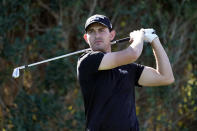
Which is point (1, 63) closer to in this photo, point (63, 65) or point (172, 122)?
point (63, 65)

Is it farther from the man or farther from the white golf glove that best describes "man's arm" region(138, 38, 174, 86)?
the man

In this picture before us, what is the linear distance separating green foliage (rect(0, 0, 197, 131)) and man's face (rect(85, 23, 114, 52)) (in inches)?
79.5

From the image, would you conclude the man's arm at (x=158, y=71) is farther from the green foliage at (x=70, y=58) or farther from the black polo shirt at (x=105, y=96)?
the green foliage at (x=70, y=58)

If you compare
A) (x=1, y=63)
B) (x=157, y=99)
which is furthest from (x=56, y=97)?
(x=157, y=99)

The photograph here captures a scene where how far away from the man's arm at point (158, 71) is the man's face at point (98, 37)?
39 centimetres

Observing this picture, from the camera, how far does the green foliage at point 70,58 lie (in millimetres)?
5477

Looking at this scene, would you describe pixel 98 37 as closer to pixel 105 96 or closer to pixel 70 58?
pixel 105 96

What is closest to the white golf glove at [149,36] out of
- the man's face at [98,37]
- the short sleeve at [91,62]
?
the man's face at [98,37]

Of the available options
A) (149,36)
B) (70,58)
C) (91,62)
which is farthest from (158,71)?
(70,58)

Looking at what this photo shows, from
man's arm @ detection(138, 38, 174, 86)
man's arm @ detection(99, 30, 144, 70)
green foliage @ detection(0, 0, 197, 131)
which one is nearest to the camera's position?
man's arm @ detection(99, 30, 144, 70)

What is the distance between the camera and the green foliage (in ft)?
18.0

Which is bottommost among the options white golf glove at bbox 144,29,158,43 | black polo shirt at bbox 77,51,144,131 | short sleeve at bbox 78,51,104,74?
black polo shirt at bbox 77,51,144,131

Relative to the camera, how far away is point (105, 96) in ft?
10.3

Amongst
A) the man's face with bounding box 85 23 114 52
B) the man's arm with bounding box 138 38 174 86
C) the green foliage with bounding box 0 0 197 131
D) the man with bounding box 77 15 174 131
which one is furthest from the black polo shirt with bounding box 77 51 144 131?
the green foliage with bounding box 0 0 197 131
